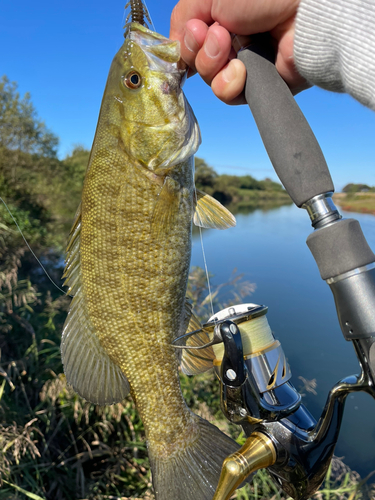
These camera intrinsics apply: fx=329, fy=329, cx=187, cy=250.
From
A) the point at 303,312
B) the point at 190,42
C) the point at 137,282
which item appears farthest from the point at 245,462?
the point at 303,312

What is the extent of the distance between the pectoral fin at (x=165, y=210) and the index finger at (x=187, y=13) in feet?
2.98

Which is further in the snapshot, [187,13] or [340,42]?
[187,13]

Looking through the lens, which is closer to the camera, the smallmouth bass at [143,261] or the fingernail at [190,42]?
the smallmouth bass at [143,261]

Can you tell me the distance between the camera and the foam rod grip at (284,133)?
1147 mm

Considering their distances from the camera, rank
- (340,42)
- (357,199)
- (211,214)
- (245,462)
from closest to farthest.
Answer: (245,462) < (340,42) < (211,214) < (357,199)

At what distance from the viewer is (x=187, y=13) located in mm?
1702

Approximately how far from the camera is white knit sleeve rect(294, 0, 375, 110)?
3.75ft

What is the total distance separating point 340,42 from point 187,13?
2.83 feet

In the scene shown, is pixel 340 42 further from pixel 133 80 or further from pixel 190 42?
pixel 133 80

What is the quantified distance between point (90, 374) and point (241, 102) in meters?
1.61

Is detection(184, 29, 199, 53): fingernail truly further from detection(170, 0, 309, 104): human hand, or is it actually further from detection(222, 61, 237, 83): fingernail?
detection(222, 61, 237, 83): fingernail

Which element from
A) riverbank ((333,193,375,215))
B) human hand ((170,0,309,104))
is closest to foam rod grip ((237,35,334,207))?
human hand ((170,0,309,104))

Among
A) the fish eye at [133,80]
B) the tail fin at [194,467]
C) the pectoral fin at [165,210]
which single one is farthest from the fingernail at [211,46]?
the tail fin at [194,467]

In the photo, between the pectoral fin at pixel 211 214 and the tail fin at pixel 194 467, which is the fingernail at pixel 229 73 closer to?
the pectoral fin at pixel 211 214
